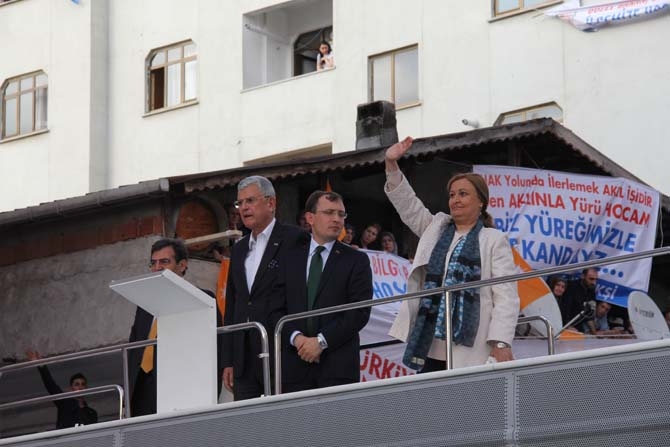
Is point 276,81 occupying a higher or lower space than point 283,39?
lower

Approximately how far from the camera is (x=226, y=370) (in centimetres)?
1098

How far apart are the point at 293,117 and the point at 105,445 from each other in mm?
22525

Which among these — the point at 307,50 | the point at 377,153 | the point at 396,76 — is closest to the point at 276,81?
the point at 307,50

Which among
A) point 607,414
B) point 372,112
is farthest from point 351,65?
point 607,414

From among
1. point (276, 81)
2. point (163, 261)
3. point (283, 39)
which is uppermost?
point (283, 39)

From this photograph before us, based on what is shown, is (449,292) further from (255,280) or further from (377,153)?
(377,153)

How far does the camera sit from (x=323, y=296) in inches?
416

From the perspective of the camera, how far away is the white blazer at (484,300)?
984 centimetres

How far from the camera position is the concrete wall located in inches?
661

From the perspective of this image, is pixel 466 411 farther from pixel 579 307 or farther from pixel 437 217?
pixel 579 307

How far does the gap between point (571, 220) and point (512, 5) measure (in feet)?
47.9

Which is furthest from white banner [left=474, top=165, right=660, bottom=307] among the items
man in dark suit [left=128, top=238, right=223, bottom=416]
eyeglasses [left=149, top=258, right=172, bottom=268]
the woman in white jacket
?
the woman in white jacket

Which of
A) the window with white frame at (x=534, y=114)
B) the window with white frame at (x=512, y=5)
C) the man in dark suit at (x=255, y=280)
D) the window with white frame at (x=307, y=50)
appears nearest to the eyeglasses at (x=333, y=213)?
the man in dark suit at (x=255, y=280)

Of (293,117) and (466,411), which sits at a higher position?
(293,117)
